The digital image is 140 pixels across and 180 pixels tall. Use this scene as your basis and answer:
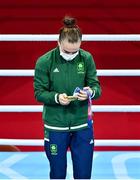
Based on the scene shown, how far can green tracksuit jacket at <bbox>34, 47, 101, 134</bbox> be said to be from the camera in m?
1.77

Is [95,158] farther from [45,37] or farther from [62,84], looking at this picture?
[62,84]

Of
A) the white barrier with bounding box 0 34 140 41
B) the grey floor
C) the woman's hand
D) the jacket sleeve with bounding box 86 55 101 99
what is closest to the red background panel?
the grey floor

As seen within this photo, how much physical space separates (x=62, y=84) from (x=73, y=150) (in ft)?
0.88

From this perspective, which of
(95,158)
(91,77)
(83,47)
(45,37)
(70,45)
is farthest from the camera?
(83,47)

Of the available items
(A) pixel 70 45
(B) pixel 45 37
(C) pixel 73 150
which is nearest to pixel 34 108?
(B) pixel 45 37

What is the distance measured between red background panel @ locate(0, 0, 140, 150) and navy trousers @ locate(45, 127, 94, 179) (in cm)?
119

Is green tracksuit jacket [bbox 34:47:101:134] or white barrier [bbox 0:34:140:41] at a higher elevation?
white barrier [bbox 0:34:140:41]

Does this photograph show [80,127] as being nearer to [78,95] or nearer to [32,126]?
[78,95]

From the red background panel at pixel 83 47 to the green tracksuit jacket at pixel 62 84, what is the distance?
3.75ft

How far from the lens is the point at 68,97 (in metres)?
1.72

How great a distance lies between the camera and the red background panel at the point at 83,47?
2.88m

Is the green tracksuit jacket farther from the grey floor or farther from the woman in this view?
the grey floor
